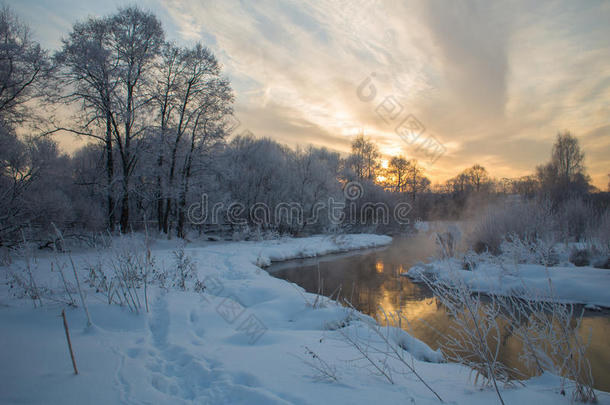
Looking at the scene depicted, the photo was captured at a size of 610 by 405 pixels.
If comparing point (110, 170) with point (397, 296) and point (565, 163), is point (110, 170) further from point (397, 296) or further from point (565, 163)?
point (565, 163)

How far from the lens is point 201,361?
2893mm

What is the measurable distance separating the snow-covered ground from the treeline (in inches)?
64.6

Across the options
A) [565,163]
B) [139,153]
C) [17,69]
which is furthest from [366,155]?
[17,69]

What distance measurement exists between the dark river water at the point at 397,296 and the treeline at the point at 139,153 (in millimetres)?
5694

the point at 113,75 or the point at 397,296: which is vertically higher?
the point at 113,75

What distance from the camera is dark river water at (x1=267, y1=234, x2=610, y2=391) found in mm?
4621

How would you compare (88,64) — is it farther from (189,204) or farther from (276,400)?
(276,400)

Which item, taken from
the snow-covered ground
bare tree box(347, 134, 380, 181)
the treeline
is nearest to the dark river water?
the snow-covered ground

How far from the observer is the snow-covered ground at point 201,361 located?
2213 millimetres

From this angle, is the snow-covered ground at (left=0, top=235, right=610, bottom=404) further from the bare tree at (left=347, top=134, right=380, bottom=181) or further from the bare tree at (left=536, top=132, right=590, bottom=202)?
the bare tree at (left=347, top=134, right=380, bottom=181)

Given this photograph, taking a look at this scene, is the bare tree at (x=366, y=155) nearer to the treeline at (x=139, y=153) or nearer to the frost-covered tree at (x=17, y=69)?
the treeline at (x=139, y=153)

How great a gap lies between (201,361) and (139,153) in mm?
12469

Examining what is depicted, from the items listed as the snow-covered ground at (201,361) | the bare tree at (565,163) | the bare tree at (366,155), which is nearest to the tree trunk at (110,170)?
the snow-covered ground at (201,361)

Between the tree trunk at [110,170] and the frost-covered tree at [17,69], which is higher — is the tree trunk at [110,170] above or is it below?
below
